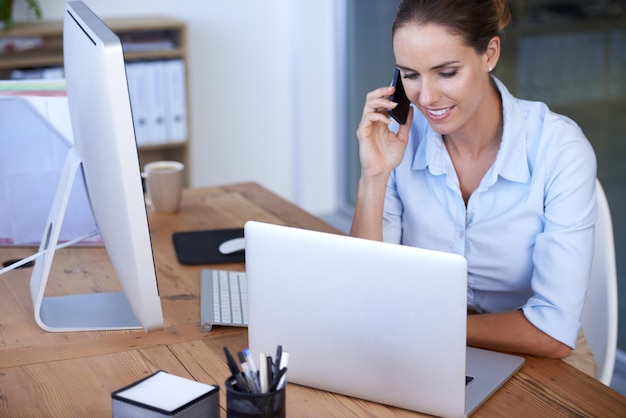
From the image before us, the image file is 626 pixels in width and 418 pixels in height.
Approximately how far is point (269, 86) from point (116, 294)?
2.59 m

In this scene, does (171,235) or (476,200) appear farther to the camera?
(171,235)

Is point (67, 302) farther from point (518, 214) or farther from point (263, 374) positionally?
point (518, 214)

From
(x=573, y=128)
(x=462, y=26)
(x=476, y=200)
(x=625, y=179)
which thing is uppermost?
(x=462, y=26)

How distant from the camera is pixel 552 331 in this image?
1559mm

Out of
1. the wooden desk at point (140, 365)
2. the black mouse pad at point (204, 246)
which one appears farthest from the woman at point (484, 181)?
the black mouse pad at point (204, 246)

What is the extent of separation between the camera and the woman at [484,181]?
1.62 meters

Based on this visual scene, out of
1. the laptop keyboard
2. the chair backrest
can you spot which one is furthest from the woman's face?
the laptop keyboard

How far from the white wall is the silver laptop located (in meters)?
2.83

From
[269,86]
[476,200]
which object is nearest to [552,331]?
[476,200]

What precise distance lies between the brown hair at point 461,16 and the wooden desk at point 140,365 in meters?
0.61

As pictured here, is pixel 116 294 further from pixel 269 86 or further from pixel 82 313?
pixel 269 86

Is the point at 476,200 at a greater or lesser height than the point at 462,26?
lesser

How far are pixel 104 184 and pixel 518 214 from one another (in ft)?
2.66

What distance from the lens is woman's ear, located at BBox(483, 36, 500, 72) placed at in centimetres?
176
